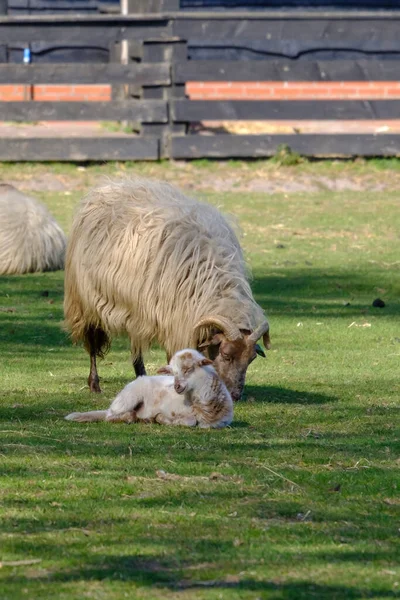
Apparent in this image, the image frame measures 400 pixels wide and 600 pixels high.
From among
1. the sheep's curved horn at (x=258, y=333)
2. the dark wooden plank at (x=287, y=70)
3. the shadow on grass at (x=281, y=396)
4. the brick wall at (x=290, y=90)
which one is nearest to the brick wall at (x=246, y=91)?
the brick wall at (x=290, y=90)

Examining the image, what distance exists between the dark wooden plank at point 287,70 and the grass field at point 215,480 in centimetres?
814

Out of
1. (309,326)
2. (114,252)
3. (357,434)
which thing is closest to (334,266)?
(309,326)

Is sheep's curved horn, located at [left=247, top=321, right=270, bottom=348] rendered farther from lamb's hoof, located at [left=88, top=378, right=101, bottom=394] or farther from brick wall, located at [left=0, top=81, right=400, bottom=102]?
brick wall, located at [left=0, top=81, right=400, bottom=102]

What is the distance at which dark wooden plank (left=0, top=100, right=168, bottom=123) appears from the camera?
1791 centimetres

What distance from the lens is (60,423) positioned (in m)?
6.66

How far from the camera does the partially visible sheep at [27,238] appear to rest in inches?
519

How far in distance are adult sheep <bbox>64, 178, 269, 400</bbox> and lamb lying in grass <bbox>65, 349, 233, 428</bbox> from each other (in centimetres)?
56

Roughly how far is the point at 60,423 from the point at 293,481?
1753 millimetres

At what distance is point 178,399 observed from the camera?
6.67 meters

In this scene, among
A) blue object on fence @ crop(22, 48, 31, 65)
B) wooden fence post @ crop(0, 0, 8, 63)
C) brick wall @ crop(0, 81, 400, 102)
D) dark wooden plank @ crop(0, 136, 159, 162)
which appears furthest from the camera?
brick wall @ crop(0, 81, 400, 102)

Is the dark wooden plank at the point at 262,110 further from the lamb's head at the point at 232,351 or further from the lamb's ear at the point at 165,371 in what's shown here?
the lamb's ear at the point at 165,371

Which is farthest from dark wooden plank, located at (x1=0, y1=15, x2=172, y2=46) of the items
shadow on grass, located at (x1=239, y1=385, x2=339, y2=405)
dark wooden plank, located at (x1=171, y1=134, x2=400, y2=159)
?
shadow on grass, located at (x1=239, y1=385, x2=339, y2=405)

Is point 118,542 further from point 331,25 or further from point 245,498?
point 331,25

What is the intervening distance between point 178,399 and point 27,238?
6.84m
